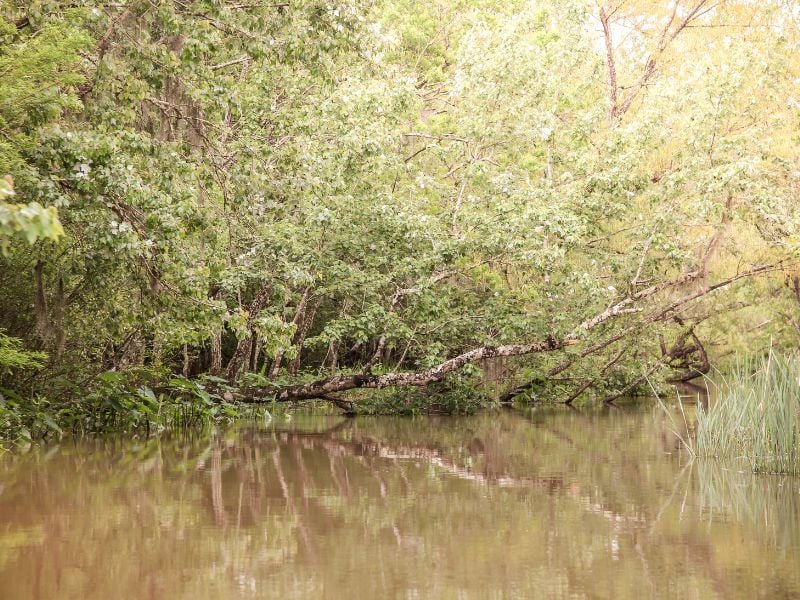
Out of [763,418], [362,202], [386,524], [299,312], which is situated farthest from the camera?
[299,312]

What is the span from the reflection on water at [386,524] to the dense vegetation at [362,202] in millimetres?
2090

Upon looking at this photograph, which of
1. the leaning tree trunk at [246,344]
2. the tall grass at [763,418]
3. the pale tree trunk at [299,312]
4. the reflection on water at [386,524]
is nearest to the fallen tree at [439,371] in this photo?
the pale tree trunk at [299,312]

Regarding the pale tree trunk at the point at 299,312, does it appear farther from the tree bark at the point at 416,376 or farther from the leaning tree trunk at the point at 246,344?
the tree bark at the point at 416,376

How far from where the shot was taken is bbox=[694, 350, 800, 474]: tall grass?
7.60m

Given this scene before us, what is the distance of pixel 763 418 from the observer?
7852 millimetres

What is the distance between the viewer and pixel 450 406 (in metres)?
16.5

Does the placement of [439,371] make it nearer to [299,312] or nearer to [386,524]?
[299,312]

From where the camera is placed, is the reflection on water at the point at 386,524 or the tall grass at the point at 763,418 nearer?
the reflection on water at the point at 386,524

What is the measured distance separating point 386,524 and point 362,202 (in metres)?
9.77

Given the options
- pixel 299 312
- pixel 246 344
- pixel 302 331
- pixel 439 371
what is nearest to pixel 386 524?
pixel 439 371

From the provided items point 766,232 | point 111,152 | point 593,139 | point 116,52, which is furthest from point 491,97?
point 111,152

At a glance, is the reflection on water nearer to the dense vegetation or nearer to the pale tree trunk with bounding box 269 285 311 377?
the dense vegetation

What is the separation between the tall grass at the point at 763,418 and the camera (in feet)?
24.9

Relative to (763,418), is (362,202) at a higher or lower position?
higher
